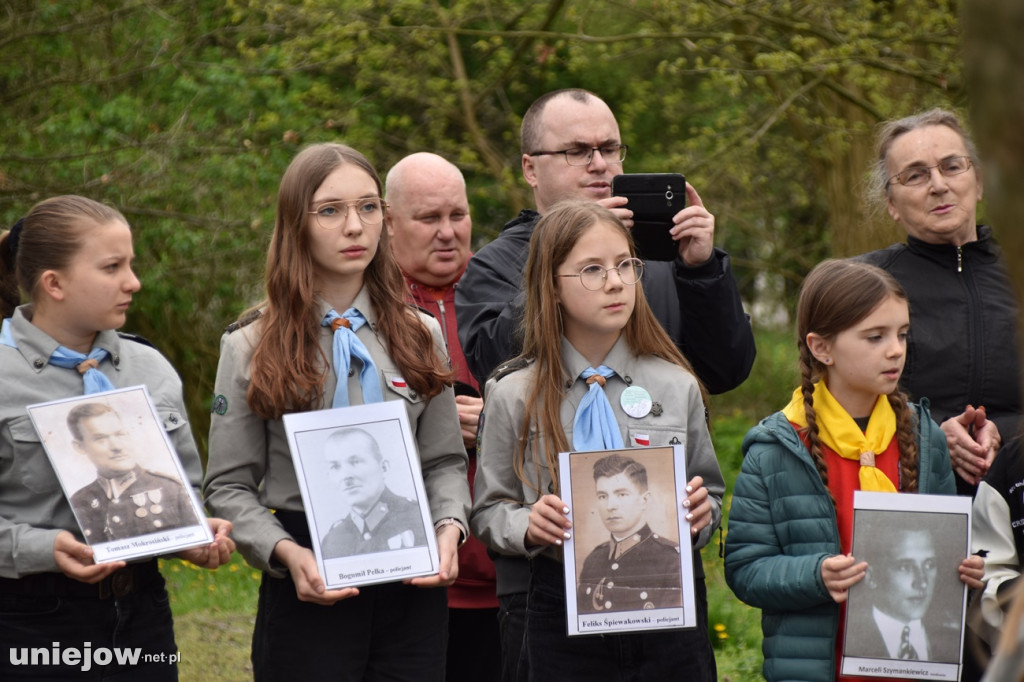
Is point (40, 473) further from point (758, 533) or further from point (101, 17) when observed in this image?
point (101, 17)

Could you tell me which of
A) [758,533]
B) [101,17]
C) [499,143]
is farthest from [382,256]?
[499,143]

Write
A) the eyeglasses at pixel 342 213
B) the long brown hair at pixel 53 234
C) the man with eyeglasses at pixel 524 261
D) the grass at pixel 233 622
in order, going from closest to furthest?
the long brown hair at pixel 53 234
the eyeglasses at pixel 342 213
the man with eyeglasses at pixel 524 261
the grass at pixel 233 622

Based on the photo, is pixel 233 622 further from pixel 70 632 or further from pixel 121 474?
pixel 121 474

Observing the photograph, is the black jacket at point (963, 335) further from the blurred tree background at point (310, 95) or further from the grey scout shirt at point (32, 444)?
the blurred tree background at point (310, 95)

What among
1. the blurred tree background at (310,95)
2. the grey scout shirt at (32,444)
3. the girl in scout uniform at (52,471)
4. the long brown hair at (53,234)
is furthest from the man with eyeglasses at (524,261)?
the blurred tree background at (310,95)

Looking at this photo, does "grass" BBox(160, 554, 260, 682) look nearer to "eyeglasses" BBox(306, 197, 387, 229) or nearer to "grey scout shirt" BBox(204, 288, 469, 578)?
"grey scout shirt" BBox(204, 288, 469, 578)

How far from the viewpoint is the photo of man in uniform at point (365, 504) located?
3.23 m

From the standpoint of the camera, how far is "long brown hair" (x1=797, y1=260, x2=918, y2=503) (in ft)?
11.9

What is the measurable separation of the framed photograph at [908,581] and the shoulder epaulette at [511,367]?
101 cm

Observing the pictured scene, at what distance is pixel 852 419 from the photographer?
145 inches

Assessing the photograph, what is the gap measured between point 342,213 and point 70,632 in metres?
1.38

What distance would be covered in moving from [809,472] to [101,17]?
736cm

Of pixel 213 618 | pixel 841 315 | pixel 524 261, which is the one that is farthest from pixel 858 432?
pixel 213 618

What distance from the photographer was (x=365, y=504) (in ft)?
10.7
